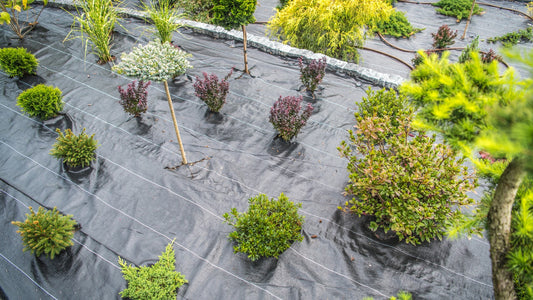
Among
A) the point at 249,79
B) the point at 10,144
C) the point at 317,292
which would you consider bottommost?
the point at 317,292

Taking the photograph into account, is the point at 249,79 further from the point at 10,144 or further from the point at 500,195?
the point at 500,195

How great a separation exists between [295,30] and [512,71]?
559cm

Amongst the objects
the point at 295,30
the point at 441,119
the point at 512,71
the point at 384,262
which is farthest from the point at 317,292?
the point at 295,30

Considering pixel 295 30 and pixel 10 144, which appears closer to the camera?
pixel 10 144

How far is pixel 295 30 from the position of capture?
6633mm

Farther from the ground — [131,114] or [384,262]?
[131,114]

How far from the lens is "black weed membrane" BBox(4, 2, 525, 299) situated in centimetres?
302

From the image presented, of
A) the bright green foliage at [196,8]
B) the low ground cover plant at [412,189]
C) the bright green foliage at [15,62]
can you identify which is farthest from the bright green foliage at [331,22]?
the bright green foliage at [15,62]

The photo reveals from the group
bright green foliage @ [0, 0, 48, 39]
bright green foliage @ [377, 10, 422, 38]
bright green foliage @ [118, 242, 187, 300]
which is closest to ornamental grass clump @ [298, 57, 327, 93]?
bright green foliage @ [118, 242, 187, 300]

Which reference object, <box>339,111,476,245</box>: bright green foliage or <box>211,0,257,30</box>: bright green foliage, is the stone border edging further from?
<box>339,111,476,245</box>: bright green foliage

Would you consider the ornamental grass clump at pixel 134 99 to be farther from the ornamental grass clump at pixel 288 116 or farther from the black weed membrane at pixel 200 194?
the ornamental grass clump at pixel 288 116

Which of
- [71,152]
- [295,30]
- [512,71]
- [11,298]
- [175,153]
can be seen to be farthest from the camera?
[295,30]

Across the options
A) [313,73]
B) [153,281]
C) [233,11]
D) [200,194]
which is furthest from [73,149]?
[313,73]

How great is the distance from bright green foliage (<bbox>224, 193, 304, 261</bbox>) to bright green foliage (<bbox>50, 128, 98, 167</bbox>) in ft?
7.33
